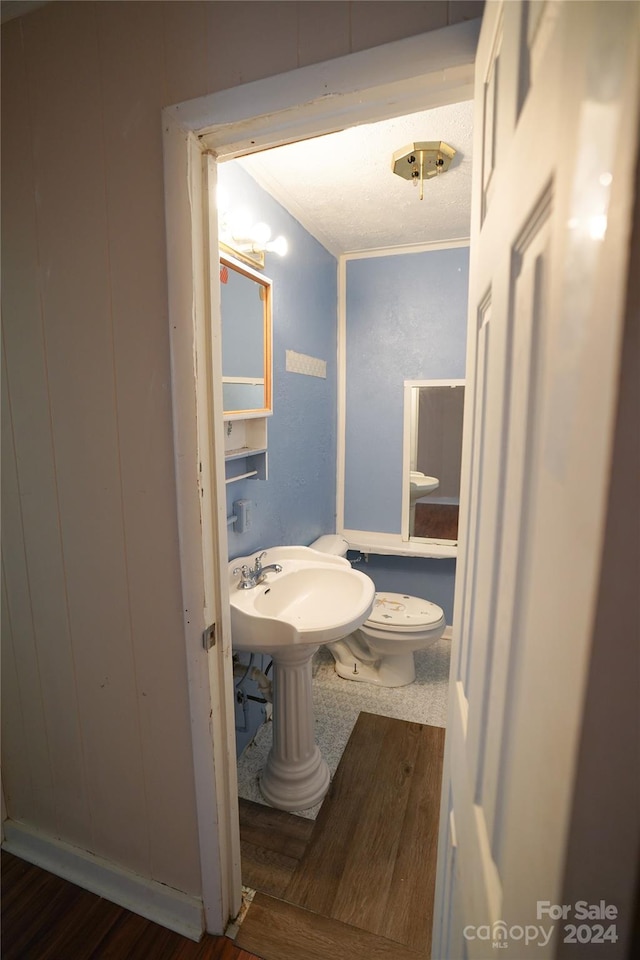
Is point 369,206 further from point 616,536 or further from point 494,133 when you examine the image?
point 616,536

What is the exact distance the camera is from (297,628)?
1384mm

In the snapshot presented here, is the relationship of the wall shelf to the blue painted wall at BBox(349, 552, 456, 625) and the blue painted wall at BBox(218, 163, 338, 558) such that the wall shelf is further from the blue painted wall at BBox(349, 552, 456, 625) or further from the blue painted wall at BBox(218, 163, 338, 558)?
the blue painted wall at BBox(349, 552, 456, 625)

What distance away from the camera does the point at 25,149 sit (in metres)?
1.04

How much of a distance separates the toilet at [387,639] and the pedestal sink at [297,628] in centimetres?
57

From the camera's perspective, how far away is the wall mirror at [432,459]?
2.64 metres

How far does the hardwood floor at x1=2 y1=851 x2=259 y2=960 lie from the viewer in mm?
1143

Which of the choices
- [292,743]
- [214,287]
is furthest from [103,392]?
[292,743]

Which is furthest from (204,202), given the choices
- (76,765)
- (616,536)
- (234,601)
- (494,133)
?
(76,765)

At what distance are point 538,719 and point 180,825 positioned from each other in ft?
4.12

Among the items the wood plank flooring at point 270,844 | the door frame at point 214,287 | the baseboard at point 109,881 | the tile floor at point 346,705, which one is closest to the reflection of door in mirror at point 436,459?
the tile floor at point 346,705

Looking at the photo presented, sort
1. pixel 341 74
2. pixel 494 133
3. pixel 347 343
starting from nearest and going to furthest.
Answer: pixel 494 133, pixel 341 74, pixel 347 343

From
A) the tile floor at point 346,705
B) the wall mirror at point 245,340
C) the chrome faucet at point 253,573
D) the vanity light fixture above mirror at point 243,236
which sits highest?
the vanity light fixture above mirror at point 243,236

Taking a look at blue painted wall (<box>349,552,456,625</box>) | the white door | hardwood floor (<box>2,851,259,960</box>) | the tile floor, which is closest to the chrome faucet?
the tile floor

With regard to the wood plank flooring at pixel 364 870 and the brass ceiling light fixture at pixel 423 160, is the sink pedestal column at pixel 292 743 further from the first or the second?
the brass ceiling light fixture at pixel 423 160
